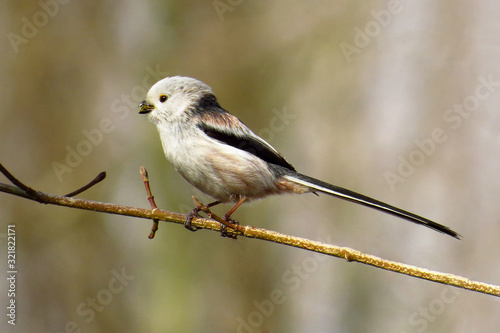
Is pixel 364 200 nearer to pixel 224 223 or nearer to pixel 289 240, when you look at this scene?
pixel 289 240

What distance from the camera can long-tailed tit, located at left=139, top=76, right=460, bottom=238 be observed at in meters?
3.44

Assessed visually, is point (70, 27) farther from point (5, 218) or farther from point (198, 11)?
point (5, 218)

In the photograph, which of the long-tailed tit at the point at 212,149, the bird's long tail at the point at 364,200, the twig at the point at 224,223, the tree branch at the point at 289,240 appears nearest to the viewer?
the tree branch at the point at 289,240

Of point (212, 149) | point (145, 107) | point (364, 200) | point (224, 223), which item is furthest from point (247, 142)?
point (224, 223)

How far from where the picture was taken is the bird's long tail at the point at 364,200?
2.63 metres

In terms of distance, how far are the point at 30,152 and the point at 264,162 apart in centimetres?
594

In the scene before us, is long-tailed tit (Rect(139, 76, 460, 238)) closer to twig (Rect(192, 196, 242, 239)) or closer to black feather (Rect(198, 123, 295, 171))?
black feather (Rect(198, 123, 295, 171))

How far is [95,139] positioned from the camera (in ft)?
28.5

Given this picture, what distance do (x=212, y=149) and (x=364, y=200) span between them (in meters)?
1.06

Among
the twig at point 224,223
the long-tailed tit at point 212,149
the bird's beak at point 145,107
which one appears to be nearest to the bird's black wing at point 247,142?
the long-tailed tit at point 212,149

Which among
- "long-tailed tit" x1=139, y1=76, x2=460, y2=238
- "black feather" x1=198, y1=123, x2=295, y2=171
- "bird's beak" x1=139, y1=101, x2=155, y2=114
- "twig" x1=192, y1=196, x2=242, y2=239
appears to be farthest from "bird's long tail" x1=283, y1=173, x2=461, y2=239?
"bird's beak" x1=139, y1=101, x2=155, y2=114

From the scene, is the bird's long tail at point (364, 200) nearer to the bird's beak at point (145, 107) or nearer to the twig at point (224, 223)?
the twig at point (224, 223)

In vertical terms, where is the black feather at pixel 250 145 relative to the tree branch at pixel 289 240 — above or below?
above

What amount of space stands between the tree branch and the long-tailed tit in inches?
27.7
